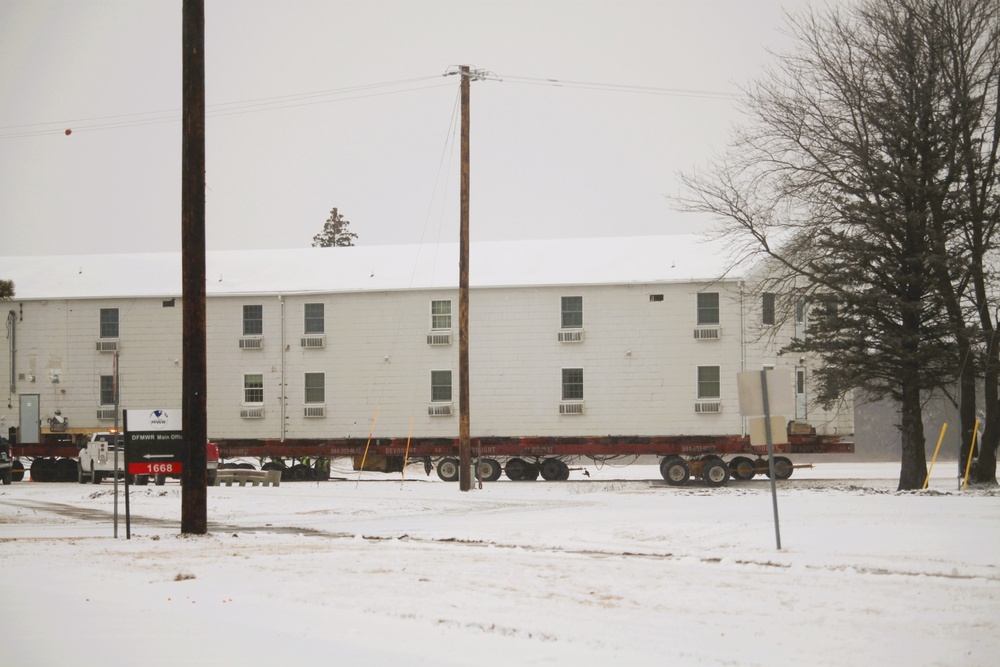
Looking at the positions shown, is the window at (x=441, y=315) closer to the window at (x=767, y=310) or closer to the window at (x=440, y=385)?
the window at (x=440, y=385)

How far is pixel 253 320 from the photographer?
41.4 meters

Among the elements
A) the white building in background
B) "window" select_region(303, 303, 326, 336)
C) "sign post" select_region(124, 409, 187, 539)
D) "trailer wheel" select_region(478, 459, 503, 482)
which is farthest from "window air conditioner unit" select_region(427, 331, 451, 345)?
"sign post" select_region(124, 409, 187, 539)

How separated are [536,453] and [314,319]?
31.2 feet

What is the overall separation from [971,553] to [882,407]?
69638 millimetres

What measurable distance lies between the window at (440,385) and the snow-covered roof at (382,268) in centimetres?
314

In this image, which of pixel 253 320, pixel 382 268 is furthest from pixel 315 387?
pixel 382 268

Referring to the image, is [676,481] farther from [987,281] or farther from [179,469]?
[179,469]

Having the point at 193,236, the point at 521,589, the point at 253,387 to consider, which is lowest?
the point at 521,589

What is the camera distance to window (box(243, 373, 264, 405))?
40812 mm

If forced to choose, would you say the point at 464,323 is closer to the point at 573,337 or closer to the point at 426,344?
the point at 573,337

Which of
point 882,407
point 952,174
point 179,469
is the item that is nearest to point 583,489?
point 952,174

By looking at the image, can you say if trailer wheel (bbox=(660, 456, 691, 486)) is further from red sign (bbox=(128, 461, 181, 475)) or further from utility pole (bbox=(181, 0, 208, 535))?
red sign (bbox=(128, 461, 181, 475))

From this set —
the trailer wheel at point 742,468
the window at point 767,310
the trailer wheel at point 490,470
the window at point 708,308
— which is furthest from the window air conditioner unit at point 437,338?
the window at point 767,310

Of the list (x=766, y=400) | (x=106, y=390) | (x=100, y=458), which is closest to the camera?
(x=766, y=400)
